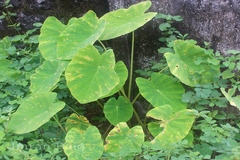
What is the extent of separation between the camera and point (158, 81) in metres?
2.15

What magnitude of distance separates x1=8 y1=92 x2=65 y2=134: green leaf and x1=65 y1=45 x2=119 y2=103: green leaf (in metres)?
0.11

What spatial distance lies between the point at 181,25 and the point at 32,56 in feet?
3.20

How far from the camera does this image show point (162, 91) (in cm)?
214

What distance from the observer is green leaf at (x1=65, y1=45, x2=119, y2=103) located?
197cm

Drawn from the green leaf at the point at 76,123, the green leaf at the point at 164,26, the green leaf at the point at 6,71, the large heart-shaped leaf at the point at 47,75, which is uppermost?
the green leaf at the point at 164,26

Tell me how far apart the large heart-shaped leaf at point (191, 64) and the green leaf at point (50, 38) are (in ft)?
2.29

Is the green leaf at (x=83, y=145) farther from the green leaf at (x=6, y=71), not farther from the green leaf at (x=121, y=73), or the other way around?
the green leaf at (x=6, y=71)

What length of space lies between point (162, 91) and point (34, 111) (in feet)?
2.28

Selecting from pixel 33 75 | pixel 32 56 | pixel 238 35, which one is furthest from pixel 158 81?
pixel 32 56

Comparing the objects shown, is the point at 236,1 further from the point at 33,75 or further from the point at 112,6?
the point at 33,75

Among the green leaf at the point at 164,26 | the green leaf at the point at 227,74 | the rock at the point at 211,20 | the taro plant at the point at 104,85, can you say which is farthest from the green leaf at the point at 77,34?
the green leaf at the point at 227,74

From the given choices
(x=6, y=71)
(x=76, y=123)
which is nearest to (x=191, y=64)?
(x=76, y=123)

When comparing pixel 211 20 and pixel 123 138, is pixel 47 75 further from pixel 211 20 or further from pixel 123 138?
pixel 211 20

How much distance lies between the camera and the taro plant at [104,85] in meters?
1.85
